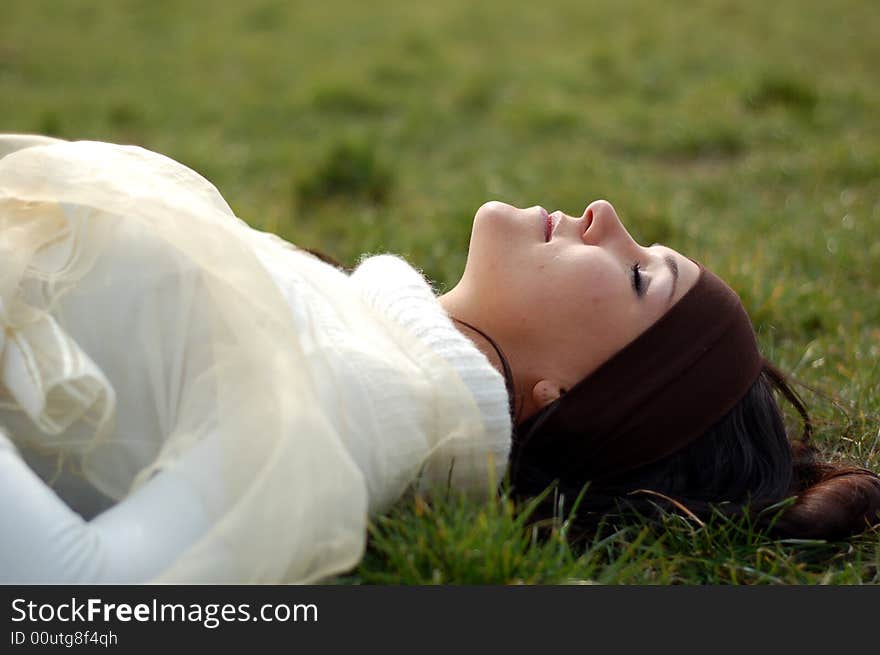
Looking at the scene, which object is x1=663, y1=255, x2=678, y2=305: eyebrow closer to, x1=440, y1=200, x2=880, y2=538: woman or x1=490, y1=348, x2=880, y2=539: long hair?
x1=440, y1=200, x2=880, y2=538: woman

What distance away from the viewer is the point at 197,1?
457 inches

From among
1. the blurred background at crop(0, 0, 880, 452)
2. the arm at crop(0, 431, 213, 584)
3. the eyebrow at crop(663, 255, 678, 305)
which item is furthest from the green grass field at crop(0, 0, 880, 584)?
the eyebrow at crop(663, 255, 678, 305)

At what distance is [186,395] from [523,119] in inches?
221

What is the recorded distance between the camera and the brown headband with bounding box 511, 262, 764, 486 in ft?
8.40

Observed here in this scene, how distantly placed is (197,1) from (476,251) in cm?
1002

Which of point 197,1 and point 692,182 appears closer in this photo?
point 692,182

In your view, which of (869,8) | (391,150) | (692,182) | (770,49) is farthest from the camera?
(869,8)

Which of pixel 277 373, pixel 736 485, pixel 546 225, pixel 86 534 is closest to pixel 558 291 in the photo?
pixel 546 225

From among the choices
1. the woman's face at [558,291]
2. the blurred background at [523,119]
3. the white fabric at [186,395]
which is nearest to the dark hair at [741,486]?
the woman's face at [558,291]

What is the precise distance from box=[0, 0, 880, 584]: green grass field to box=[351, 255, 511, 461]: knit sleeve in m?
0.21

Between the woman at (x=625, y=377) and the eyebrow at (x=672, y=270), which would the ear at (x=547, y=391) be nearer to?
the woman at (x=625, y=377)

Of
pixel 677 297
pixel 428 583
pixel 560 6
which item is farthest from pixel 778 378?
pixel 560 6

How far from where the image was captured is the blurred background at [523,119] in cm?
472

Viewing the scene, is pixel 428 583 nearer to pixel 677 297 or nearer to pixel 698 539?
pixel 698 539
